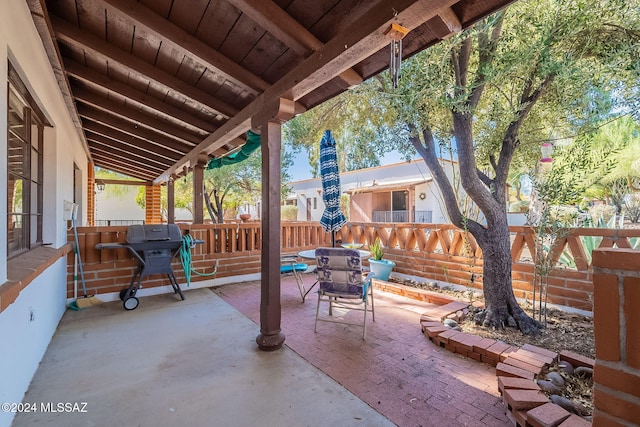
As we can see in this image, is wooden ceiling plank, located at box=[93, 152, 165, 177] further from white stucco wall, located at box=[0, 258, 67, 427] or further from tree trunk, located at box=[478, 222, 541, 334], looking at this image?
tree trunk, located at box=[478, 222, 541, 334]

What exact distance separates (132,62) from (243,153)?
1816 mm

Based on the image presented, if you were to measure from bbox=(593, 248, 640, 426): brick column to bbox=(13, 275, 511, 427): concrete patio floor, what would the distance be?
3.02ft

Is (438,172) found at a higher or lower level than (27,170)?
higher

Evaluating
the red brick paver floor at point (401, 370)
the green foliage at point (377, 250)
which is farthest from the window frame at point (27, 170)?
the green foliage at point (377, 250)

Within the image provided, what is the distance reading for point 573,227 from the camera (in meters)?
3.30

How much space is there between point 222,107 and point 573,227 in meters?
4.21

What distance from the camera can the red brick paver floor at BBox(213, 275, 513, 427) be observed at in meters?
1.84

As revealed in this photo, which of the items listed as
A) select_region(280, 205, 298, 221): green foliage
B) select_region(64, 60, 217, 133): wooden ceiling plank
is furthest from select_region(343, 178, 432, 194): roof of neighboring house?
select_region(64, 60, 217, 133): wooden ceiling plank

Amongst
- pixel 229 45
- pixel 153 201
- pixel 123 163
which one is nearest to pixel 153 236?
pixel 229 45

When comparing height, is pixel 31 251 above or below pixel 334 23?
below

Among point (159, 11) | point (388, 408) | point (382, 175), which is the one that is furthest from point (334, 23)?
point (382, 175)

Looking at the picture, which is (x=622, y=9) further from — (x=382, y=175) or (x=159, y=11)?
(x=382, y=175)

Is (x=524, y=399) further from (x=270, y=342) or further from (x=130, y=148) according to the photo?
(x=130, y=148)

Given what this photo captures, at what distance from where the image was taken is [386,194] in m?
14.4
